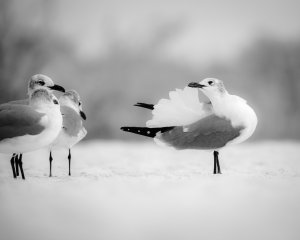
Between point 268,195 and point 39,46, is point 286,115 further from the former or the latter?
point 39,46

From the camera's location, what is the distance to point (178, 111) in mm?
1969

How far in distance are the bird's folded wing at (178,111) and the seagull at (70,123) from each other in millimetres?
297

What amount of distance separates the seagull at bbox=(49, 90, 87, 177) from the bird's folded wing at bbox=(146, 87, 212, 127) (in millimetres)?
297

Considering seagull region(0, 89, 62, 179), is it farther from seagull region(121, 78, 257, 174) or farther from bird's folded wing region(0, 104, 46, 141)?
seagull region(121, 78, 257, 174)

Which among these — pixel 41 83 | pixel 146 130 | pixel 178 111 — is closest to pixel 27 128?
pixel 41 83

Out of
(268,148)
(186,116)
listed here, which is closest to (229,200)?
(186,116)

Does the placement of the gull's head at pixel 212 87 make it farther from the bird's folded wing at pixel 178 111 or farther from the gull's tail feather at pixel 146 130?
the gull's tail feather at pixel 146 130

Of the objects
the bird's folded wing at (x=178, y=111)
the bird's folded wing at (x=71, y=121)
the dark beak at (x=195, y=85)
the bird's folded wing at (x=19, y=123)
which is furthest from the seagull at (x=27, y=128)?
the dark beak at (x=195, y=85)

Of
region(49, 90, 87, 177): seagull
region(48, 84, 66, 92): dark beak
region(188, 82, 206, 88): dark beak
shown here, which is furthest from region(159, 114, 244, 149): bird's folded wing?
region(48, 84, 66, 92): dark beak

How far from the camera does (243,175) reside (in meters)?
1.93

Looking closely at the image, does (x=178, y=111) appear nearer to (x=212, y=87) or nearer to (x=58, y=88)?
(x=212, y=87)

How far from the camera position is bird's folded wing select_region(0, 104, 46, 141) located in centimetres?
170

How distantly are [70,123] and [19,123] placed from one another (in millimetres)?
262

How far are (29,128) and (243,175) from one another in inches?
34.8
